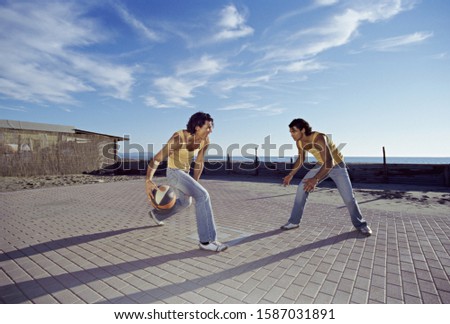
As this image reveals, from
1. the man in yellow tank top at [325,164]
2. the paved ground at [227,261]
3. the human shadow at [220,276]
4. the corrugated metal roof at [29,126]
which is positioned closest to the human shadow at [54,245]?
the paved ground at [227,261]

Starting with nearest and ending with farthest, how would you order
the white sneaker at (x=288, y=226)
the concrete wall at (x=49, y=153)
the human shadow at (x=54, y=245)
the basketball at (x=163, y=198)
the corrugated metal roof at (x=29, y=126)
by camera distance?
the human shadow at (x=54, y=245)
the basketball at (x=163, y=198)
the white sneaker at (x=288, y=226)
the concrete wall at (x=49, y=153)
the corrugated metal roof at (x=29, y=126)

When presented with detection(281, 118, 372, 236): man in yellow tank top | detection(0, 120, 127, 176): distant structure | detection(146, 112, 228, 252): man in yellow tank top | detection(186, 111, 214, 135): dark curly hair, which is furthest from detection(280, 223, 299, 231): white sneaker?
detection(0, 120, 127, 176): distant structure

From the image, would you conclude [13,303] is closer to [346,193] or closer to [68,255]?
[68,255]

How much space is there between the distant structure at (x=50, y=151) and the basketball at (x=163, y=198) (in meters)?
17.7

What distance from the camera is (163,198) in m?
3.72

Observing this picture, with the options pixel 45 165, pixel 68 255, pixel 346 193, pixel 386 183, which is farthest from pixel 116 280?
pixel 45 165

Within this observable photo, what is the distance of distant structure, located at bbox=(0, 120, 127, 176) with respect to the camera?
15562 millimetres

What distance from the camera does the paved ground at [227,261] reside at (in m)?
2.17

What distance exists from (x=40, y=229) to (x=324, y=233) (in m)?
5.16

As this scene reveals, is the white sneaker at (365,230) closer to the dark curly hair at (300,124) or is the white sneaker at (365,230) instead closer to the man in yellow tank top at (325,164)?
the man in yellow tank top at (325,164)

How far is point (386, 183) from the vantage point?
11.6 metres

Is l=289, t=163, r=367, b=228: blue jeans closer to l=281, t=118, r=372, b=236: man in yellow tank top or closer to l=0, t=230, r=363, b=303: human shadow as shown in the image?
l=281, t=118, r=372, b=236: man in yellow tank top

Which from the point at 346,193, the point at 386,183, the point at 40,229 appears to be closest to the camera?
the point at 346,193

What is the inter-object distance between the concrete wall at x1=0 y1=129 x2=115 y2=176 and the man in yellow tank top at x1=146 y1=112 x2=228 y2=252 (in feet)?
59.5
